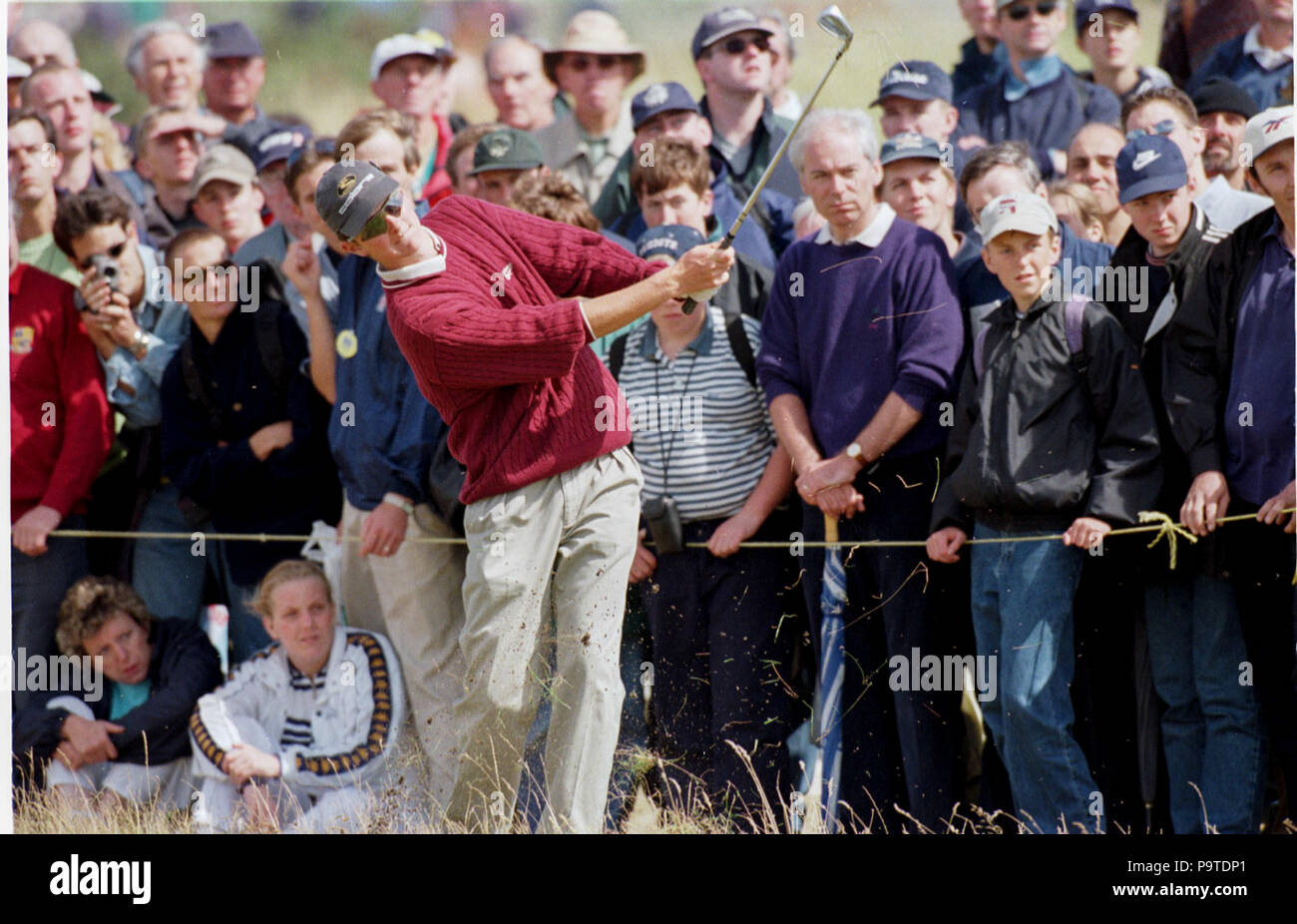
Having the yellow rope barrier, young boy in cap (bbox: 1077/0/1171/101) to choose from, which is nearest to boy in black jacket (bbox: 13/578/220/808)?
the yellow rope barrier

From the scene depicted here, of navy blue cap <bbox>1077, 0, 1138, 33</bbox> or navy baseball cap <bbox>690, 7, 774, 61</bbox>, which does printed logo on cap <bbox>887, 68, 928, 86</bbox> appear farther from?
navy blue cap <bbox>1077, 0, 1138, 33</bbox>

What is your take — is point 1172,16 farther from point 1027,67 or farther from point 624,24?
point 624,24

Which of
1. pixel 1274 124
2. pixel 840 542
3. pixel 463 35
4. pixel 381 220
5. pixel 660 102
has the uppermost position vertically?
pixel 463 35

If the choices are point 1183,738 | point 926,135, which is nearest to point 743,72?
point 926,135

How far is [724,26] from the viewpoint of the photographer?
8344 millimetres

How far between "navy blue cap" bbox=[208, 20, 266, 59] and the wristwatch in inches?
106

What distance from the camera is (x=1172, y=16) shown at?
923cm

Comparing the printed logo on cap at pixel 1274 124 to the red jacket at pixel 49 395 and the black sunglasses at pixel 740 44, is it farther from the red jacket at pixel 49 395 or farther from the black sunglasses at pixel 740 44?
the red jacket at pixel 49 395

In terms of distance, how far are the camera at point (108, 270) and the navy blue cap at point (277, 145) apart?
1176mm

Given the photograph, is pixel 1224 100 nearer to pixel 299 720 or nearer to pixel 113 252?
pixel 299 720

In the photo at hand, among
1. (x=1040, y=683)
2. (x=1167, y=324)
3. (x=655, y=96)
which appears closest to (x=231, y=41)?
(x=655, y=96)

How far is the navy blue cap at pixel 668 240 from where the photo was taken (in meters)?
6.95

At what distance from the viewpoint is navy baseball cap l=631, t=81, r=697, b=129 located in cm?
817

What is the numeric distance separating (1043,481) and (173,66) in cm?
586
